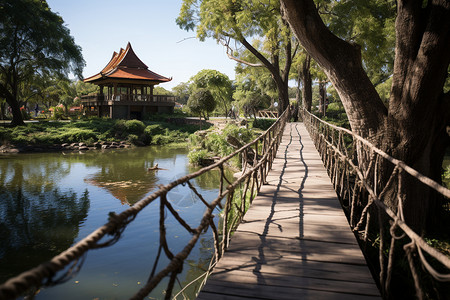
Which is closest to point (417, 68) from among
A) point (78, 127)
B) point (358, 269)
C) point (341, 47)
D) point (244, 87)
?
point (341, 47)

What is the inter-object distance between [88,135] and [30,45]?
350 inches

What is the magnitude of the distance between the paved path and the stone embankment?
23967mm

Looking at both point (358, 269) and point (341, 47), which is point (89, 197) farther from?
point (358, 269)

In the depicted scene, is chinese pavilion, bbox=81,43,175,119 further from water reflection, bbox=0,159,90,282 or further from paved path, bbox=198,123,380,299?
paved path, bbox=198,123,380,299

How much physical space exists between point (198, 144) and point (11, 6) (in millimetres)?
18073

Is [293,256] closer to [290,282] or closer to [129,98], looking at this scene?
[290,282]

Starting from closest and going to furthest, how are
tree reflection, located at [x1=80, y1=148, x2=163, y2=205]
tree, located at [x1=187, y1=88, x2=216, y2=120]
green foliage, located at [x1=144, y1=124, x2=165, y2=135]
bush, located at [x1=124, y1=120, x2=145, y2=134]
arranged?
tree reflection, located at [x1=80, y1=148, x2=163, y2=205], tree, located at [x1=187, y1=88, x2=216, y2=120], bush, located at [x1=124, y1=120, x2=145, y2=134], green foliage, located at [x1=144, y1=124, x2=165, y2=135]

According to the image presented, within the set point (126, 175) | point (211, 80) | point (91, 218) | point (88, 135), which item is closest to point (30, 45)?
point (88, 135)

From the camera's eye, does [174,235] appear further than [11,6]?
No

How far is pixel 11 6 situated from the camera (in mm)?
26516

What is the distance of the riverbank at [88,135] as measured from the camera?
26.0 m

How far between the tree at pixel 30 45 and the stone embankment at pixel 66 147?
17.9 feet

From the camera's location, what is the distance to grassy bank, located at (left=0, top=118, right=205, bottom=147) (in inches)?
1040

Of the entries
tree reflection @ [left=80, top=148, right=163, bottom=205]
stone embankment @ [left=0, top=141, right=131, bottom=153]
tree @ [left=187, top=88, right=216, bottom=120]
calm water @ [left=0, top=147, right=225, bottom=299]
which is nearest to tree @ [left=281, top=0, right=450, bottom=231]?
calm water @ [left=0, top=147, right=225, bottom=299]
